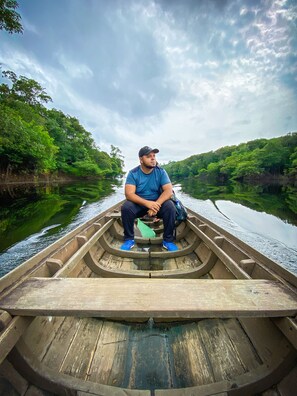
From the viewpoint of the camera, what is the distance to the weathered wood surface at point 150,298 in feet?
3.38

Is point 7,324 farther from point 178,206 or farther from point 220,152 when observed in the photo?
point 220,152

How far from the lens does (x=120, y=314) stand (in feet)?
3.36

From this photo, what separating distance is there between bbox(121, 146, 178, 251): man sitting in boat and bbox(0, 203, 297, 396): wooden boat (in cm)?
134

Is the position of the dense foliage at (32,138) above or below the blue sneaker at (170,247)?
above

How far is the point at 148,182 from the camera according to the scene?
3.12m

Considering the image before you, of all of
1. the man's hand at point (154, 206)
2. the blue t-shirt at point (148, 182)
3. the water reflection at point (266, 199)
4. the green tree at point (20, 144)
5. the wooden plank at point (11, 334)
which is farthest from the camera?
the green tree at point (20, 144)

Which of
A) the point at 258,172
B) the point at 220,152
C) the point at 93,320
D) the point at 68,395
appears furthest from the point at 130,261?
the point at 220,152

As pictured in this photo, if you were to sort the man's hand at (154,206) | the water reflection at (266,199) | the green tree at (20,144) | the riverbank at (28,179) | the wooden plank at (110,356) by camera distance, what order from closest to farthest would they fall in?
the wooden plank at (110,356), the man's hand at (154,206), the water reflection at (266,199), the green tree at (20,144), the riverbank at (28,179)

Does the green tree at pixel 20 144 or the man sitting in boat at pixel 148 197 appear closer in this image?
the man sitting in boat at pixel 148 197

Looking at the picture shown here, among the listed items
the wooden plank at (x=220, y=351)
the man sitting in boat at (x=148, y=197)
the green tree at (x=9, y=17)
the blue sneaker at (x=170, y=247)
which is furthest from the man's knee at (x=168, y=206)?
the green tree at (x=9, y=17)

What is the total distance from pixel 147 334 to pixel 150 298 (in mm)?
612

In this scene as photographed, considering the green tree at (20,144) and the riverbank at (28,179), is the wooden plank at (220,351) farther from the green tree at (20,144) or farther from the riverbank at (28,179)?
the riverbank at (28,179)

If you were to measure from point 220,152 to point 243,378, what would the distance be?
268 feet

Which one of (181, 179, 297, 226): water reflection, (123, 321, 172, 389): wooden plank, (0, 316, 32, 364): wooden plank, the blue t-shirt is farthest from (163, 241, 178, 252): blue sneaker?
(181, 179, 297, 226): water reflection
